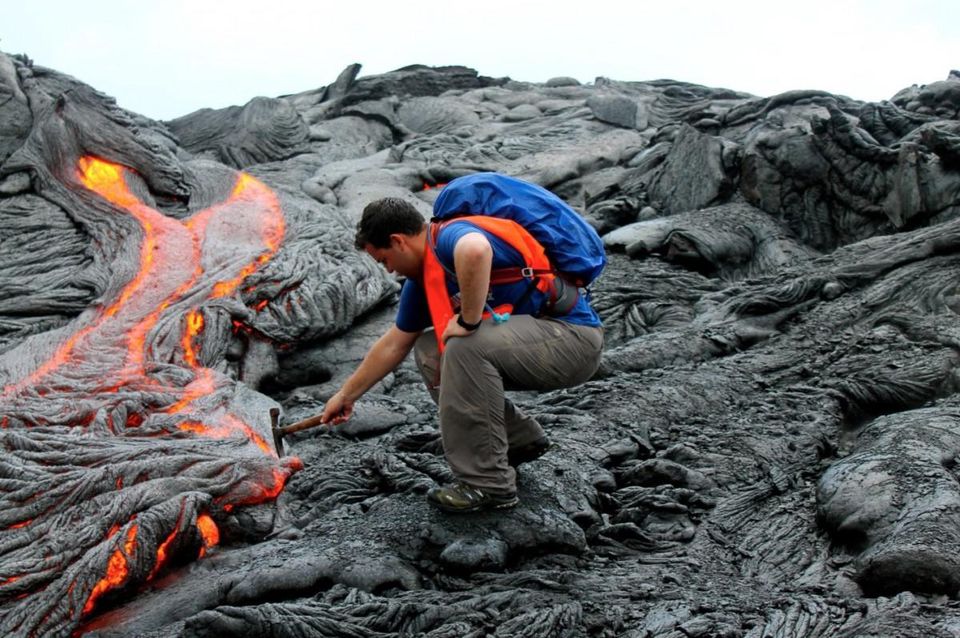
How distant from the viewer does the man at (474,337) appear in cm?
475

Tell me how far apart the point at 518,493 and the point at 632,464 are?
3.20ft

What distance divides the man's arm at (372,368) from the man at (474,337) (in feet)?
0.04

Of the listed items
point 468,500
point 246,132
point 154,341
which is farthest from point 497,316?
point 246,132

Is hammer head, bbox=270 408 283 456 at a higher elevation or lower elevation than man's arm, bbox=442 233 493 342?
lower

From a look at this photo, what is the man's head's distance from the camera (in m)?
4.85

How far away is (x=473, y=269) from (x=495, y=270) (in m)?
0.30

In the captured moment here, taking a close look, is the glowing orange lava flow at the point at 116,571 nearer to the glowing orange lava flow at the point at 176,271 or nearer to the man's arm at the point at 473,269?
the glowing orange lava flow at the point at 176,271

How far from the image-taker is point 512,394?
766cm

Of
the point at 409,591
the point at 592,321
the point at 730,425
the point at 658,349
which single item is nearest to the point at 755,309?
the point at 658,349

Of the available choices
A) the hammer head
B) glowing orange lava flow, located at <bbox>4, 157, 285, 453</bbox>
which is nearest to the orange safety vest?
the hammer head

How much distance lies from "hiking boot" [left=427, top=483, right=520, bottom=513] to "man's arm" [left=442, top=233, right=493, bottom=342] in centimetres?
91

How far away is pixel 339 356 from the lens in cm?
849

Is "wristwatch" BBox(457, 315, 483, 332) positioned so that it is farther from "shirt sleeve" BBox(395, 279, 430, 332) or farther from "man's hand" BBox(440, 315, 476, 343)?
"shirt sleeve" BBox(395, 279, 430, 332)

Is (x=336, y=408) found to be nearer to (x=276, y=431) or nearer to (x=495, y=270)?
(x=276, y=431)
